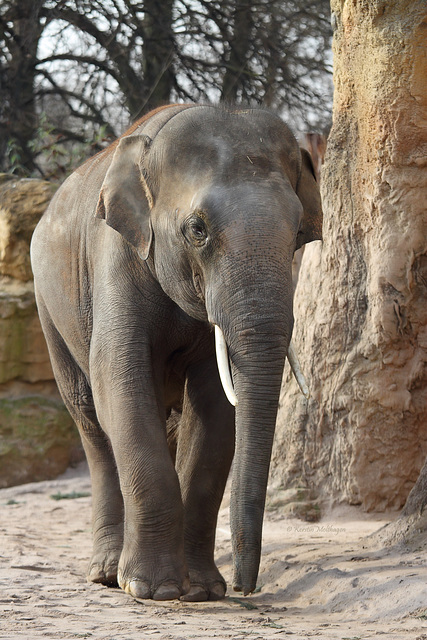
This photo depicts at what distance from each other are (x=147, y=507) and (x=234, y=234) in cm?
137

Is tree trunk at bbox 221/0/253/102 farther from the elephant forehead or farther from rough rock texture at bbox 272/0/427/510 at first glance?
the elephant forehead

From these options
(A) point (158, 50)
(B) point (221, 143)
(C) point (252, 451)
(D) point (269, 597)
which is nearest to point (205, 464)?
(D) point (269, 597)

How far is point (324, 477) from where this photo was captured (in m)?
7.37

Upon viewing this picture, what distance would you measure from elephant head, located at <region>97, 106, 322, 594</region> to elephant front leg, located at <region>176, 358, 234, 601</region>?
2.44ft

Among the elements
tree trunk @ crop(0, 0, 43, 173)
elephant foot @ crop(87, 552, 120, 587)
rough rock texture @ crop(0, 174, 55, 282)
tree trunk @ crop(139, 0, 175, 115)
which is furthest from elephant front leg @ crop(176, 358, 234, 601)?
tree trunk @ crop(139, 0, 175, 115)

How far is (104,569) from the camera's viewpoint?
5.62 m

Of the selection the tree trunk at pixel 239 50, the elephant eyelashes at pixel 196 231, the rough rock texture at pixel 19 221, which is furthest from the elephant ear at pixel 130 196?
the tree trunk at pixel 239 50

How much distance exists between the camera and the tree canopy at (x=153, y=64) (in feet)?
42.0

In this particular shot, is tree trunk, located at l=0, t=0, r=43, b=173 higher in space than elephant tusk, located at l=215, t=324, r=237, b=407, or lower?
higher

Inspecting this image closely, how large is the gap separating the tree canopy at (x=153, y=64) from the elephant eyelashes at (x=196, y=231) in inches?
328

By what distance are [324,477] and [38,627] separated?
373 centimetres

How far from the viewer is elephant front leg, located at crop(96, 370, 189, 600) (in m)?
4.80

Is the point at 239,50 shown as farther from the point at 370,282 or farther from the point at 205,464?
the point at 205,464

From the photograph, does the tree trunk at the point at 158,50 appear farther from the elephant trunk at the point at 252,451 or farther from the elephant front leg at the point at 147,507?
the elephant trunk at the point at 252,451
